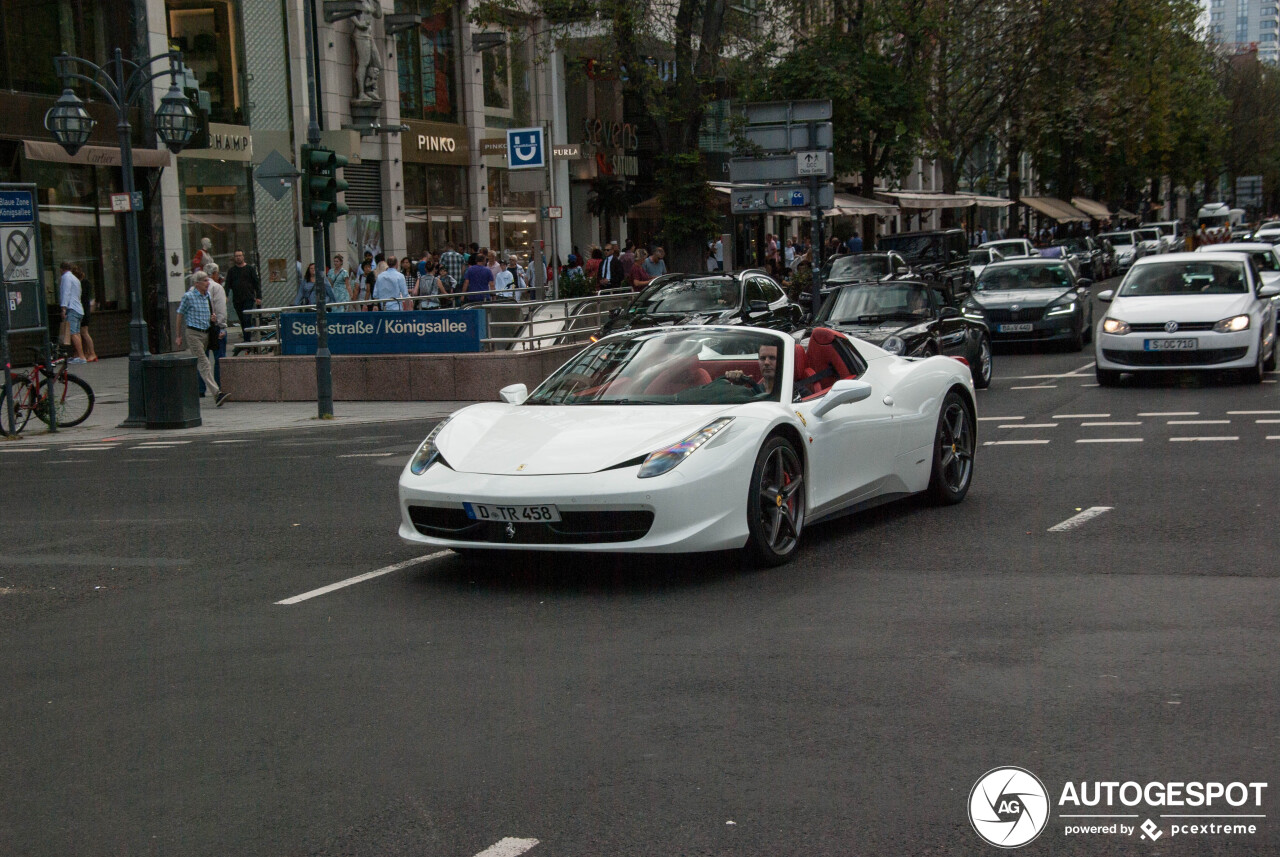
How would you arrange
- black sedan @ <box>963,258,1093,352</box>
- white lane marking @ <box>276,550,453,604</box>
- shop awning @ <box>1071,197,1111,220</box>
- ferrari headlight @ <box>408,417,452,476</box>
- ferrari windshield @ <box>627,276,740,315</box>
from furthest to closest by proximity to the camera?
shop awning @ <box>1071,197,1111,220</box> < black sedan @ <box>963,258,1093,352</box> < ferrari windshield @ <box>627,276,740,315</box> < ferrari headlight @ <box>408,417,452,476</box> < white lane marking @ <box>276,550,453,604</box>

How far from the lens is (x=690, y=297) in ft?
71.8

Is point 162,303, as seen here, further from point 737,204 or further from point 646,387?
point 646,387

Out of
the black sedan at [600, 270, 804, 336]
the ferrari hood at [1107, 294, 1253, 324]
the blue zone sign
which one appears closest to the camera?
the ferrari hood at [1107, 294, 1253, 324]

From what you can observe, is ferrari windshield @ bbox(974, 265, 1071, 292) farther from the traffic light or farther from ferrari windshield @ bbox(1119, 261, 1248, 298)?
the traffic light

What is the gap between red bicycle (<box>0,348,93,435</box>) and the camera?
18.0 m

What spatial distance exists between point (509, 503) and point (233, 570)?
6.59ft

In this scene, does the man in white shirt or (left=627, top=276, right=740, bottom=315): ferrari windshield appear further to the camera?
the man in white shirt

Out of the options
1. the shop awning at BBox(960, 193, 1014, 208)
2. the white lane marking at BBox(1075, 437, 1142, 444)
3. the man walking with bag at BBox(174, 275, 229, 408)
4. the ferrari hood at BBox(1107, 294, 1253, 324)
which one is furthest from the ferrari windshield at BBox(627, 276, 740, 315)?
the shop awning at BBox(960, 193, 1014, 208)

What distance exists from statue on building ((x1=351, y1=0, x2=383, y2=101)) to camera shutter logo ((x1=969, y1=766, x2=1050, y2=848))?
110 ft

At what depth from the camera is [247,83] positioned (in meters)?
33.2

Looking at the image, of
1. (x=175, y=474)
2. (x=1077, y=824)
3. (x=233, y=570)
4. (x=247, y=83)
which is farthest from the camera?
(x=247, y=83)

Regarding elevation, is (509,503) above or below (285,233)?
below

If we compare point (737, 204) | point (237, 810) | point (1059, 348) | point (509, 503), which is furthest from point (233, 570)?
point (1059, 348)

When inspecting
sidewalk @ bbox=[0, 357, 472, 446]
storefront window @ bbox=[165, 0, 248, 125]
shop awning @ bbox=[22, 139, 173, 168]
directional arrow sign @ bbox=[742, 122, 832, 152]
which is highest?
storefront window @ bbox=[165, 0, 248, 125]
